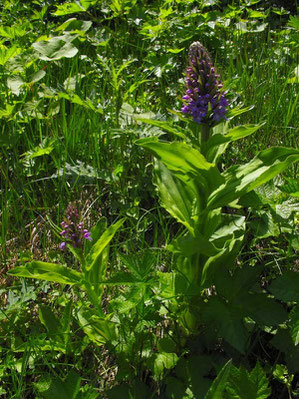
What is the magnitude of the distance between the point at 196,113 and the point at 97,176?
0.88 metres

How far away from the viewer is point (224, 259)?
1.61 meters

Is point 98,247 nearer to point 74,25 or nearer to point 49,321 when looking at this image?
point 49,321

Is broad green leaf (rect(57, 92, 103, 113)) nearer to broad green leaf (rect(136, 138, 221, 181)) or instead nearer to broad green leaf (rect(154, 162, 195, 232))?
broad green leaf (rect(154, 162, 195, 232))

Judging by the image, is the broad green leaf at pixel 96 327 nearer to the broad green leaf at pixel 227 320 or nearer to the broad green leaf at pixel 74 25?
the broad green leaf at pixel 227 320

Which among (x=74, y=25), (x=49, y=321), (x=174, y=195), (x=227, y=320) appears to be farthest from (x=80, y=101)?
(x=227, y=320)

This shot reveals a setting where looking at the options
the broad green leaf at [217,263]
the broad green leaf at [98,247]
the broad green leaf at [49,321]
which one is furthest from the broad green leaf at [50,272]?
the broad green leaf at [217,263]

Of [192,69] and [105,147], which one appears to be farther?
[105,147]

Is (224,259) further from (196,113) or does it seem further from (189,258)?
(196,113)

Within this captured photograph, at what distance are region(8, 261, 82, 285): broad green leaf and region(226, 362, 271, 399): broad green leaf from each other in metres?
0.58

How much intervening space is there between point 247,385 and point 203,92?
0.90 metres

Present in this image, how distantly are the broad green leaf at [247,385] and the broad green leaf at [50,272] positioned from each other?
584 mm

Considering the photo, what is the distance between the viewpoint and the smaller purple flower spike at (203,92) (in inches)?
58.4

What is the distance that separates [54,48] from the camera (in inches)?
109

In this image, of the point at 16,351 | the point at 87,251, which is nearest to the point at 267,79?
the point at 87,251
